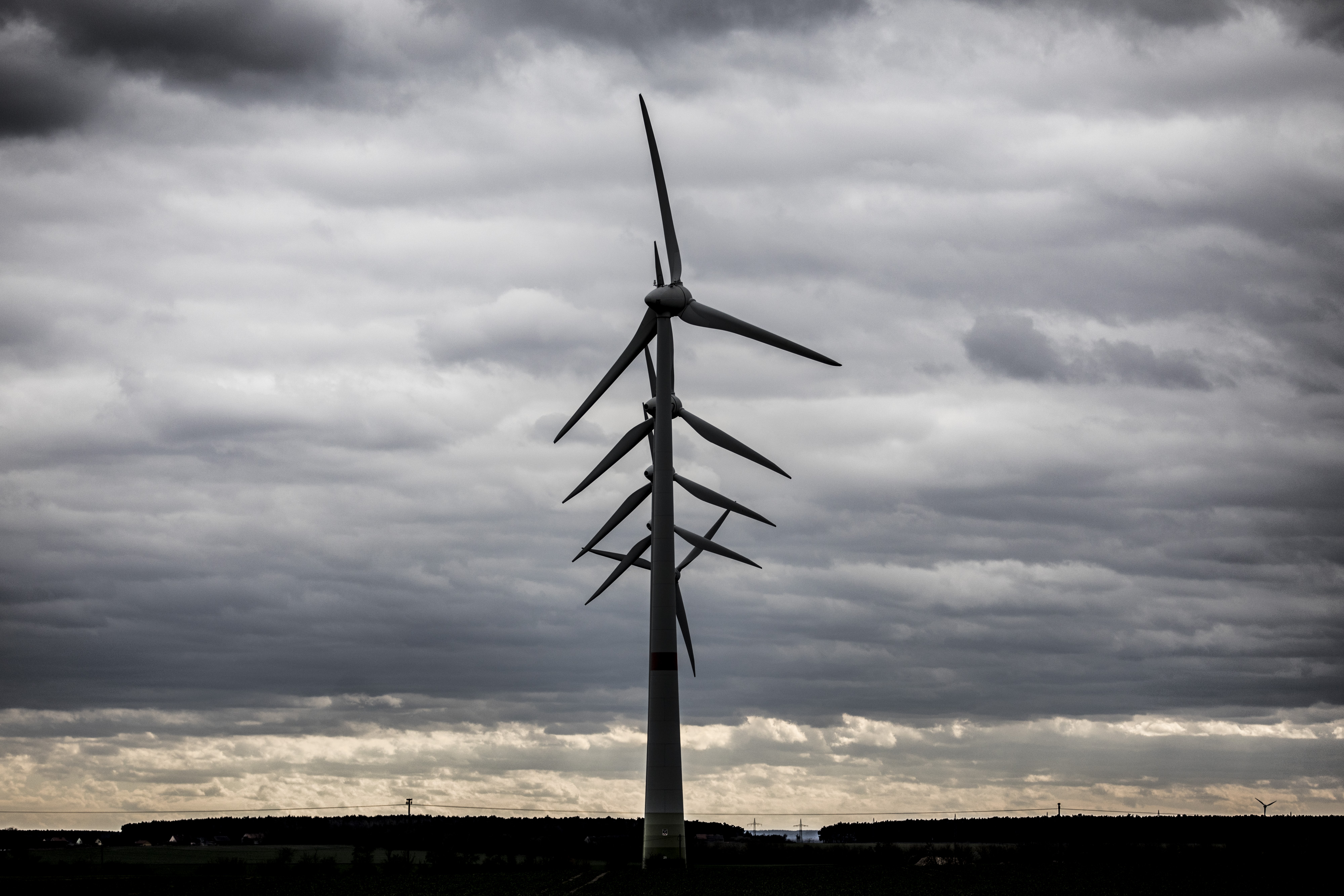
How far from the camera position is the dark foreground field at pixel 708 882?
2352 inches

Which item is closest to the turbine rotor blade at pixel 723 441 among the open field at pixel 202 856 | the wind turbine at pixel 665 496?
the wind turbine at pixel 665 496

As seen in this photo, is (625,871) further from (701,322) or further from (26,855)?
(26,855)

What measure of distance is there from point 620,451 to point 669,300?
9.66 m

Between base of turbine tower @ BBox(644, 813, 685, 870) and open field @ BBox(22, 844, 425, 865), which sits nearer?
base of turbine tower @ BBox(644, 813, 685, 870)

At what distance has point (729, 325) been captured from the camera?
72625 millimetres

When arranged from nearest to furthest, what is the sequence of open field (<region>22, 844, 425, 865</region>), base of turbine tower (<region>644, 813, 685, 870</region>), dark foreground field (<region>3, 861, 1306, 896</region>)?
dark foreground field (<region>3, 861, 1306, 896</region>) < base of turbine tower (<region>644, 813, 685, 870</region>) < open field (<region>22, 844, 425, 865</region>)

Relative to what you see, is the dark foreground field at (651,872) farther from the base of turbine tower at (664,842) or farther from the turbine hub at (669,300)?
the turbine hub at (669,300)

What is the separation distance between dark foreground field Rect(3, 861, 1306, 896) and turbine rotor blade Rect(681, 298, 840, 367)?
1087 inches

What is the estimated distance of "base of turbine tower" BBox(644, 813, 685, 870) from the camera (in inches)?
2717

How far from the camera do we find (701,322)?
7375cm

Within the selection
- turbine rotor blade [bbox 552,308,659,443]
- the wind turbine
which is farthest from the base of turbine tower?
turbine rotor blade [bbox 552,308,659,443]

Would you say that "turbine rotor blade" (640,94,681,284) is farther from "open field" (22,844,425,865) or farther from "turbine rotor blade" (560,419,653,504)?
"open field" (22,844,425,865)

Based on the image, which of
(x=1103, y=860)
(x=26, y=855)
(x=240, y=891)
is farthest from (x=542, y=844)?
(x=240, y=891)

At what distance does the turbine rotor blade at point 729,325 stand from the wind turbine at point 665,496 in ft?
0.14
